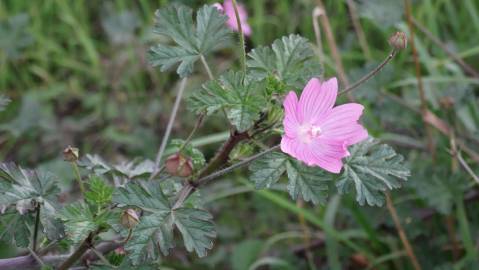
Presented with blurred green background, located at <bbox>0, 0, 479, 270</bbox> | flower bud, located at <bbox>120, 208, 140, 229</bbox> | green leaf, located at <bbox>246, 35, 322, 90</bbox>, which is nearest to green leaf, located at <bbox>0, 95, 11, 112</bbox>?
flower bud, located at <bbox>120, 208, 140, 229</bbox>

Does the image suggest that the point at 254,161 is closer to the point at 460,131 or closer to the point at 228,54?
the point at 460,131

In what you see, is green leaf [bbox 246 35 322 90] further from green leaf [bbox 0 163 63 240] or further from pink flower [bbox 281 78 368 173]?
green leaf [bbox 0 163 63 240]

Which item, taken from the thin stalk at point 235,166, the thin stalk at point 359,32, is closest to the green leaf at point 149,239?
the thin stalk at point 235,166

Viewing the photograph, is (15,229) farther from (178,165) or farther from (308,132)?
(308,132)

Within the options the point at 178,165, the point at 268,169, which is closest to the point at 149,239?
the point at 178,165

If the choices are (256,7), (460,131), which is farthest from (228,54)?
(460,131)

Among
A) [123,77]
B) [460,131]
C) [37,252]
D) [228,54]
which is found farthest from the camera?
[228,54]
